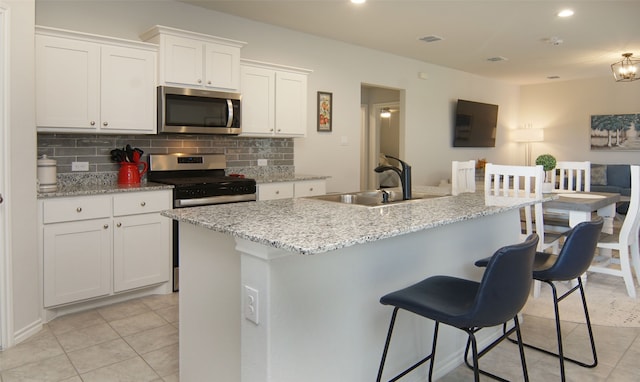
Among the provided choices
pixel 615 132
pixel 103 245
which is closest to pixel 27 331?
pixel 103 245

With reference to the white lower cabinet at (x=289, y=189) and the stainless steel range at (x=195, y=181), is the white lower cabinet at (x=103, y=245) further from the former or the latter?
the white lower cabinet at (x=289, y=189)

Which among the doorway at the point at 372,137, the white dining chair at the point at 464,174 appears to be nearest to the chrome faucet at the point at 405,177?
the white dining chair at the point at 464,174

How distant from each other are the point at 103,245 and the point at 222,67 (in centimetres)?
179

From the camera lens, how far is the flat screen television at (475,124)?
7.52 meters

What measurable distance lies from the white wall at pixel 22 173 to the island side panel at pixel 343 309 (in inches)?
77.3

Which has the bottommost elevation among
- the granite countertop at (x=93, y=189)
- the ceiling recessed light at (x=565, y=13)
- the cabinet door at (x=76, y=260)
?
the cabinet door at (x=76, y=260)

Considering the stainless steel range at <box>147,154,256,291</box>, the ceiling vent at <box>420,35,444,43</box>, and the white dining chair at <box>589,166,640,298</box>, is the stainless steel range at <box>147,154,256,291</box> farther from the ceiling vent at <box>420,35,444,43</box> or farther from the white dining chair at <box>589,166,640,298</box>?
the white dining chair at <box>589,166,640,298</box>

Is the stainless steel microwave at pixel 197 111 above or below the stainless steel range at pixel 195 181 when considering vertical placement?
above

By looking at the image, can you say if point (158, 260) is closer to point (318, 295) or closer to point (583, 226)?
point (318, 295)

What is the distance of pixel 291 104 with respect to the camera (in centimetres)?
468

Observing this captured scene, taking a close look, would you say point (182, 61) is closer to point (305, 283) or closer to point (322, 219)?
point (322, 219)

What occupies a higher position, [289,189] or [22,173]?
[22,173]

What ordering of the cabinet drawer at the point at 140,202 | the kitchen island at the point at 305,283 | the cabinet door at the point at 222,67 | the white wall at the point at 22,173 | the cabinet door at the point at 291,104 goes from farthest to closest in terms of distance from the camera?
the cabinet door at the point at 291,104
the cabinet door at the point at 222,67
the cabinet drawer at the point at 140,202
the white wall at the point at 22,173
the kitchen island at the point at 305,283

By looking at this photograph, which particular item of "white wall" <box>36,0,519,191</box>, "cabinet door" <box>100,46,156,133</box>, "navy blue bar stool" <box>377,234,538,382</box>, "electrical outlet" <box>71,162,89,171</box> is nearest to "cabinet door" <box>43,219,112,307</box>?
"electrical outlet" <box>71,162,89,171</box>
